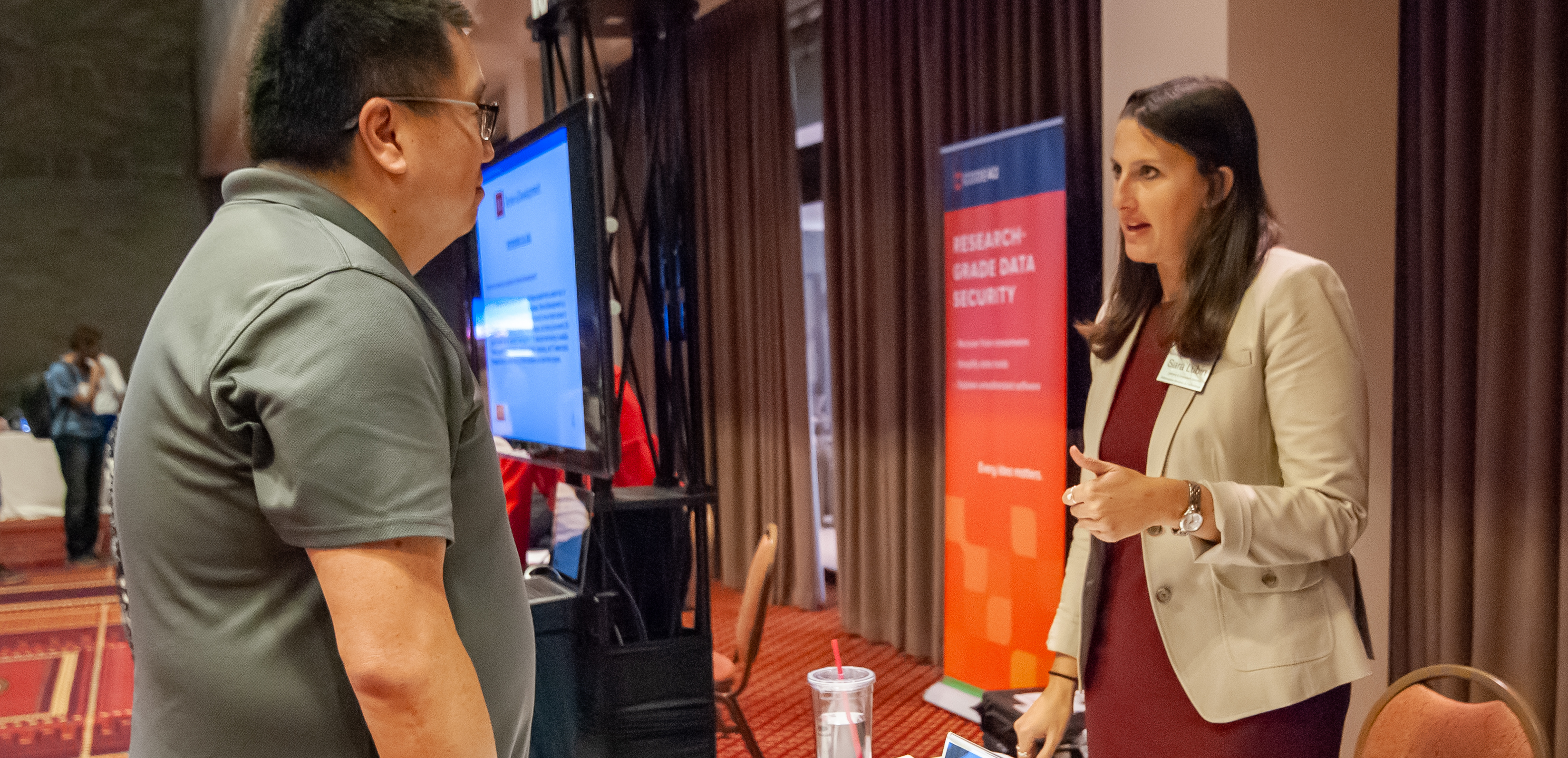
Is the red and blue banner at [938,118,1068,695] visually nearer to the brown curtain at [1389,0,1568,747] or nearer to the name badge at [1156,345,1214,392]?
the brown curtain at [1389,0,1568,747]

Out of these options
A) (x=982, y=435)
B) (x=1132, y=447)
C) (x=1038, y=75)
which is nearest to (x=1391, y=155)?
(x=1038, y=75)

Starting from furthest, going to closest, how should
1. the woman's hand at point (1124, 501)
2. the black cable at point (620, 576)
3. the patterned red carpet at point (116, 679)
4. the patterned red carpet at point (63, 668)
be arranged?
the patterned red carpet at point (63, 668), the patterned red carpet at point (116, 679), the black cable at point (620, 576), the woman's hand at point (1124, 501)

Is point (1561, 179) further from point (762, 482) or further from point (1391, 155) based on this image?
point (762, 482)

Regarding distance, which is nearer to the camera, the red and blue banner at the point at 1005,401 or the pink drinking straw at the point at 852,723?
the pink drinking straw at the point at 852,723

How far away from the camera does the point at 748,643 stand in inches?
104

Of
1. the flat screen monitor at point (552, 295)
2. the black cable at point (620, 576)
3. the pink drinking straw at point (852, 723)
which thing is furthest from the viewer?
the black cable at point (620, 576)

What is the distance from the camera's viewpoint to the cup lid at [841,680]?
100 centimetres

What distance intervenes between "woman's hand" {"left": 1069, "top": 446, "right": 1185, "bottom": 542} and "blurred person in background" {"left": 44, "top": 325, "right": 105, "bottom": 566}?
566 cm

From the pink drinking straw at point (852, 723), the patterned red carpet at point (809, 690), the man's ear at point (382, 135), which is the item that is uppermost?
the man's ear at point (382, 135)

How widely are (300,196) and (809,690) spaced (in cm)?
354

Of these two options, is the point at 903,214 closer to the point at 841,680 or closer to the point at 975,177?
the point at 975,177

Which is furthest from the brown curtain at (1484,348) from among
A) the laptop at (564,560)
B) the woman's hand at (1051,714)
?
the laptop at (564,560)

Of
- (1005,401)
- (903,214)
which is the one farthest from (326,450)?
(903,214)

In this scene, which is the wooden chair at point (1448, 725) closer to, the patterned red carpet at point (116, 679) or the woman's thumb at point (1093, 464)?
the woman's thumb at point (1093, 464)
